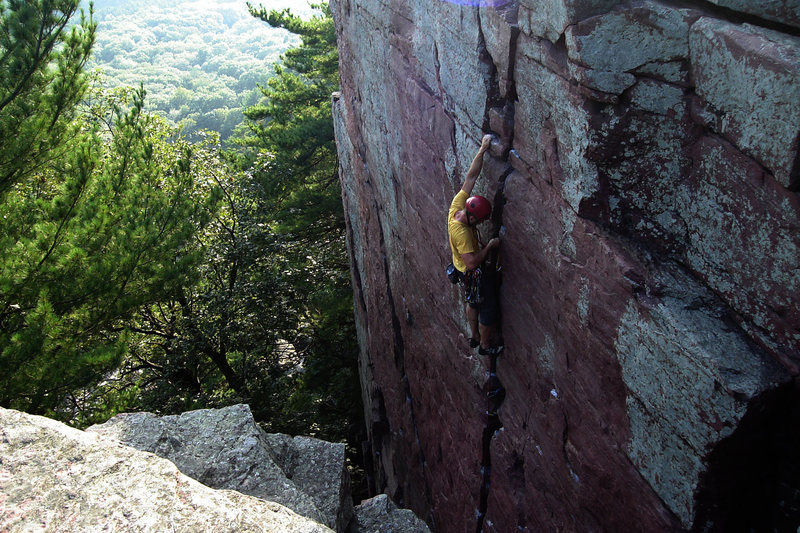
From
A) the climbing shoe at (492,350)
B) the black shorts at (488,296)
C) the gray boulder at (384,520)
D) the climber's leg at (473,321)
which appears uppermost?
the black shorts at (488,296)

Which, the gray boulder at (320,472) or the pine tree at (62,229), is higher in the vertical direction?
the pine tree at (62,229)

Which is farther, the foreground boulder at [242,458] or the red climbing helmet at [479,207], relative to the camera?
the foreground boulder at [242,458]

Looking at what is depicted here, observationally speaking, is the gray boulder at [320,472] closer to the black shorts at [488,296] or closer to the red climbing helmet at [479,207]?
the black shorts at [488,296]

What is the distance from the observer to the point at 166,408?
437 inches

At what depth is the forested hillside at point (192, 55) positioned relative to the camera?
90125 millimetres

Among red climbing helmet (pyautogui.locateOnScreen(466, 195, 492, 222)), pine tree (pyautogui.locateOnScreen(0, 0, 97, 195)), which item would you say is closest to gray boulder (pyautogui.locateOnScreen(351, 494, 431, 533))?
red climbing helmet (pyautogui.locateOnScreen(466, 195, 492, 222))

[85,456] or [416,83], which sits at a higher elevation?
[416,83]

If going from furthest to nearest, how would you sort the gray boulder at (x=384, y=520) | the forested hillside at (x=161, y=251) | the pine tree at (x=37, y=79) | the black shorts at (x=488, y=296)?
the pine tree at (x=37, y=79) < the forested hillside at (x=161, y=251) < the gray boulder at (x=384, y=520) < the black shorts at (x=488, y=296)

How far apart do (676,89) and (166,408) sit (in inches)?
400

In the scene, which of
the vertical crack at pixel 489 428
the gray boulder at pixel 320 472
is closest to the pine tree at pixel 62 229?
the gray boulder at pixel 320 472

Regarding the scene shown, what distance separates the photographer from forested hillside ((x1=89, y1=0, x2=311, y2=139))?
9012cm

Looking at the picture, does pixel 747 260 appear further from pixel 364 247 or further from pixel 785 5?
pixel 364 247

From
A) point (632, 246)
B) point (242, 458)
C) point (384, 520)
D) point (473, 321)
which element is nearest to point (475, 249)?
point (473, 321)

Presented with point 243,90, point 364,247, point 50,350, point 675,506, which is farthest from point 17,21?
point 243,90
